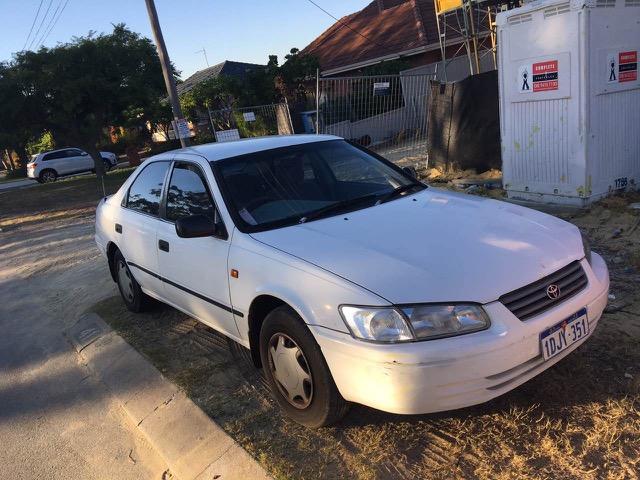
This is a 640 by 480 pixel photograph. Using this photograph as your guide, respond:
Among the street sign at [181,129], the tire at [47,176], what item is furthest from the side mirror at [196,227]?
the tire at [47,176]

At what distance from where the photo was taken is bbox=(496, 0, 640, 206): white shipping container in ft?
20.5

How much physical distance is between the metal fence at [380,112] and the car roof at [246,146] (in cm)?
772

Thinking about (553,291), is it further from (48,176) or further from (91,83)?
(48,176)

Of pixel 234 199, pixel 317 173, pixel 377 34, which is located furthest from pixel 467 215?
pixel 377 34

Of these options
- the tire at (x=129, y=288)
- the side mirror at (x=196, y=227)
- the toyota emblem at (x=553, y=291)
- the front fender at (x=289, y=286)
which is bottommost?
the tire at (x=129, y=288)

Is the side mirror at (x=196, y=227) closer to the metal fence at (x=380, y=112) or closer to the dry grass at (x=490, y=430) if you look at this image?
the dry grass at (x=490, y=430)

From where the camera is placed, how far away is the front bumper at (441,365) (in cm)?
250

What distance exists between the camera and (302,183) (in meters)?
3.91

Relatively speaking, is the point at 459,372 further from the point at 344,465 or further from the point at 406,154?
the point at 406,154

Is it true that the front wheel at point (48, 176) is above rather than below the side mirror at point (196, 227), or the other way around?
below

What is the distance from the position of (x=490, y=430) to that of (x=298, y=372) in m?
1.03

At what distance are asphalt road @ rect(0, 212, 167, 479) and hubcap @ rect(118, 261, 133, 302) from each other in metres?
0.70

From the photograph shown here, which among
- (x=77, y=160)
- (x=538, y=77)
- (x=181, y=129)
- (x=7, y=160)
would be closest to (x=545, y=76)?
(x=538, y=77)

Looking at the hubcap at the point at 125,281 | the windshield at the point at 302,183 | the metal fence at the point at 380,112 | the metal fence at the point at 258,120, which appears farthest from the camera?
the metal fence at the point at 258,120
